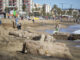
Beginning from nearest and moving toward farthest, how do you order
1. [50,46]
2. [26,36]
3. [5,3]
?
[50,46] < [26,36] < [5,3]

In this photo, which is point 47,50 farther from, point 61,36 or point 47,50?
point 61,36

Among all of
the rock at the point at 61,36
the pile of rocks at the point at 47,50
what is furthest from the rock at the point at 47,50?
the rock at the point at 61,36

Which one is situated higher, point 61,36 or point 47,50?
point 47,50

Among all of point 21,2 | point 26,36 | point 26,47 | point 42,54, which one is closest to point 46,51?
point 42,54

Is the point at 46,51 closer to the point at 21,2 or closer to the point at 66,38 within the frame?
the point at 66,38

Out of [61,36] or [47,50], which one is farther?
[61,36]

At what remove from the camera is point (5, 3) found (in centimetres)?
10475

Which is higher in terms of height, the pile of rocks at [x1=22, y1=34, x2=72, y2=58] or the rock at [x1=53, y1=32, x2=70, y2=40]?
the pile of rocks at [x1=22, y1=34, x2=72, y2=58]

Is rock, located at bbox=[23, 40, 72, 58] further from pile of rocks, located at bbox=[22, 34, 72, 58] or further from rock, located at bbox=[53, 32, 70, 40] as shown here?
rock, located at bbox=[53, 32, 70, 40]

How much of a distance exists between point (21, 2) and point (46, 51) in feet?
369

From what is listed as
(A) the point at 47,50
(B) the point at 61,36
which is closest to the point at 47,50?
(A) the point at 47,50

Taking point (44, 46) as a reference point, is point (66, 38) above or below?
below

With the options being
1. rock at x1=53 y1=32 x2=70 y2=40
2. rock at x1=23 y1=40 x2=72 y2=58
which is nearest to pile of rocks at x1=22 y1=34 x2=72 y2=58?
rock at x1=23 y1=40 x2=72 y2=58

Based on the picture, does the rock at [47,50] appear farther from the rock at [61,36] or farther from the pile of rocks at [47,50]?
the rock at [61,36]
